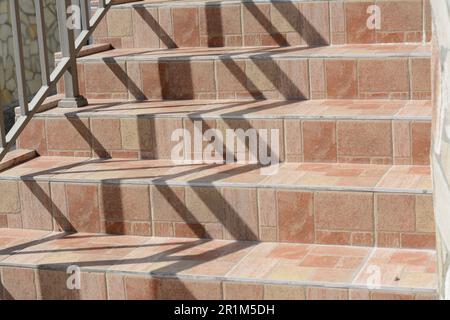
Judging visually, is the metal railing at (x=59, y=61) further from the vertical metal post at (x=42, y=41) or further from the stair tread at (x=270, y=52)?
the stair tread at (x=270, y=52)

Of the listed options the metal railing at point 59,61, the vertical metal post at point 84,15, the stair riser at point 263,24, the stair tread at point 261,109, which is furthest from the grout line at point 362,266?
the vertical metal post at point 84,15

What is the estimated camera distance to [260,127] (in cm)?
382

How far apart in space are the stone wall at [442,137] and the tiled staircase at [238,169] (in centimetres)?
39

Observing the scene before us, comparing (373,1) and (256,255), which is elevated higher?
(373,1)

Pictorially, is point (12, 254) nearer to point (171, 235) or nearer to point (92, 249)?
point (92, 249)

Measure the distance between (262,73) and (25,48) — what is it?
4.45 meters

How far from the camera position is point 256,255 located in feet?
11.2

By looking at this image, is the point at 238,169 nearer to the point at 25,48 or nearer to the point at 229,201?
the point at 229,201

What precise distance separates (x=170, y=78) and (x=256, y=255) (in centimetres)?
117

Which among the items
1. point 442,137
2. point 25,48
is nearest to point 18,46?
point 442,137
